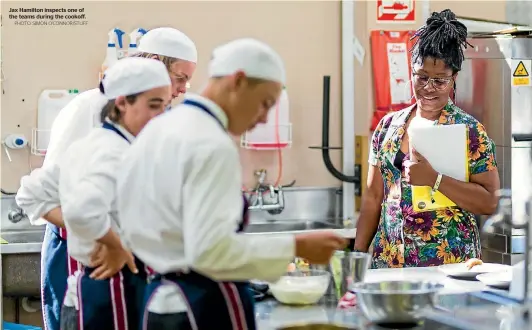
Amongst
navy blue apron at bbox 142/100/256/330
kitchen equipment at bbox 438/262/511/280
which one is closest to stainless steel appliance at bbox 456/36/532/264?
kitchen equipment at bbox 438/262/511/280

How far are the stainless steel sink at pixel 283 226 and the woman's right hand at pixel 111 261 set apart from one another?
2.20 metres

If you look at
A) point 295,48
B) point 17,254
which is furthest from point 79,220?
point 295,48

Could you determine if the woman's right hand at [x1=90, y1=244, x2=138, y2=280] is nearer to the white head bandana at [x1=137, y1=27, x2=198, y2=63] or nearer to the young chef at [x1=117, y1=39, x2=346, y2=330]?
the young chef at [x1=117, y1=39, x2=346, y2=330]

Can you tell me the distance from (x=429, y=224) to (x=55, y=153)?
1.38 meters

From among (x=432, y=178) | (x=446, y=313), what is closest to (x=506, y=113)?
(x=432, y=178)

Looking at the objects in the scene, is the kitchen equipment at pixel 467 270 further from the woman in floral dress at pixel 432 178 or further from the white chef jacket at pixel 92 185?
the white chef jacket at pixel 92 185

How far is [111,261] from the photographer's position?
94.4 inches

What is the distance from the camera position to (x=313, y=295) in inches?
94.1

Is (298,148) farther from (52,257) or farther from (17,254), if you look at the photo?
(52,257)

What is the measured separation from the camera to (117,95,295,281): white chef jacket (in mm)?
1791

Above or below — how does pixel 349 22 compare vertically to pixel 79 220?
above

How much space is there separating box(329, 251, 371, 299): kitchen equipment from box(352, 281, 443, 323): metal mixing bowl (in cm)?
15

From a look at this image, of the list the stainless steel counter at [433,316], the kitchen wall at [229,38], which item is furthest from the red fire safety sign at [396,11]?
the stainless steel counter at [433,316]

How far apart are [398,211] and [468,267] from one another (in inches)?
16.2
